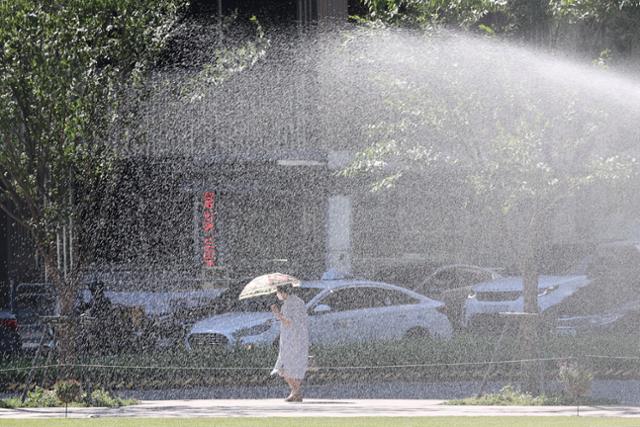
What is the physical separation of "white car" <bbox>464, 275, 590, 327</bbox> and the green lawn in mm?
9991

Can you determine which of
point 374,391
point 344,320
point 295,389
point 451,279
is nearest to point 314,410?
point 295,389

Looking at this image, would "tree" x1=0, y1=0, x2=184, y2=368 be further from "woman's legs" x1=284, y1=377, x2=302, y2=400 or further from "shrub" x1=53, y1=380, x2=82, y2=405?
"woman's legs" x1=284, y1=377, x2=302, y2=400

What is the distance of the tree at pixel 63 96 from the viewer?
58.0ft

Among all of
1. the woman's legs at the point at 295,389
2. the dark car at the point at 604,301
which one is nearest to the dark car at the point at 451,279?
the dark car at the point at 604,301

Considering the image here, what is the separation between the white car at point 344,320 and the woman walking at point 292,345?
13.9 feet

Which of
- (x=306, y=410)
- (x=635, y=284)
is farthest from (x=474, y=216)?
(x=306, y=410)

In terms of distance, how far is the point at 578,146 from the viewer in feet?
56.2

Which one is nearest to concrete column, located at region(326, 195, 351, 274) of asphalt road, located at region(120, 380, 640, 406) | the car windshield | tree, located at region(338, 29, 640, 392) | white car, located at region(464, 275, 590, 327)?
white car, located at region(464, 275, 590, 327)

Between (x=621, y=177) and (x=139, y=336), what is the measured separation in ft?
30.0

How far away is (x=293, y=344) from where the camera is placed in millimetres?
16062

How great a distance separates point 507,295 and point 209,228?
1157 cm

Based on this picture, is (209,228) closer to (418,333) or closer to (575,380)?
(418,333)

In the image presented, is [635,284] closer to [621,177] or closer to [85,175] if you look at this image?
[621,177]

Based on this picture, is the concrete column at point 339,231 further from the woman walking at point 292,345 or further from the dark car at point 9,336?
the woman walking at point 292,345
